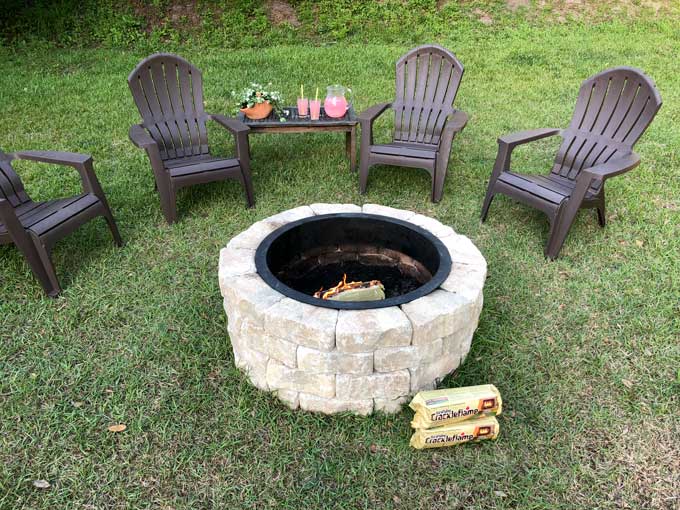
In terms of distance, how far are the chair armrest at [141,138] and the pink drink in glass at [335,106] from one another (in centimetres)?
146

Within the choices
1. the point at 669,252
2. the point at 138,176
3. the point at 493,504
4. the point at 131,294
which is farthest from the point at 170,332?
the point at 669,252

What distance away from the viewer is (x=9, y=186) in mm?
3168

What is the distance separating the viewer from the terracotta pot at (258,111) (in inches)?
159

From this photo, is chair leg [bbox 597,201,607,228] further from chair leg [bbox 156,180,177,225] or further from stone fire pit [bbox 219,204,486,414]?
chair leg [bbox 156,180,177,225]

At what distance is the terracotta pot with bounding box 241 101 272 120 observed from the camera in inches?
159

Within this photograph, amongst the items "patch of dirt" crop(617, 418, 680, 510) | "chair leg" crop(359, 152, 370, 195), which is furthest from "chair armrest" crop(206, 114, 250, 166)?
"patch of dirt" crop(617, 418, 680, 510)

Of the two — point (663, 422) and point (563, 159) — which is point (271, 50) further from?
point (663, 422)

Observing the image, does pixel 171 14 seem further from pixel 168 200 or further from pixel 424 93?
pixel 168 200

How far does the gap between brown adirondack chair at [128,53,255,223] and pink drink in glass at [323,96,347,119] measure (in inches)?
30.7

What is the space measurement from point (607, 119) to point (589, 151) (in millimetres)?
250

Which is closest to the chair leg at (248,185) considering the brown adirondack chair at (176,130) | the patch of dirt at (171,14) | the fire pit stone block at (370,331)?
the brown adirondack chair at (176,130)

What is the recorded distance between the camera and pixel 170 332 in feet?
9.06

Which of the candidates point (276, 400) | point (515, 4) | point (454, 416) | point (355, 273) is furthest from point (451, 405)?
point (515, 4)

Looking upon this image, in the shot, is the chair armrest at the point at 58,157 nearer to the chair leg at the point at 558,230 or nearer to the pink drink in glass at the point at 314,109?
the pink drink in glass at the point at 314,109
